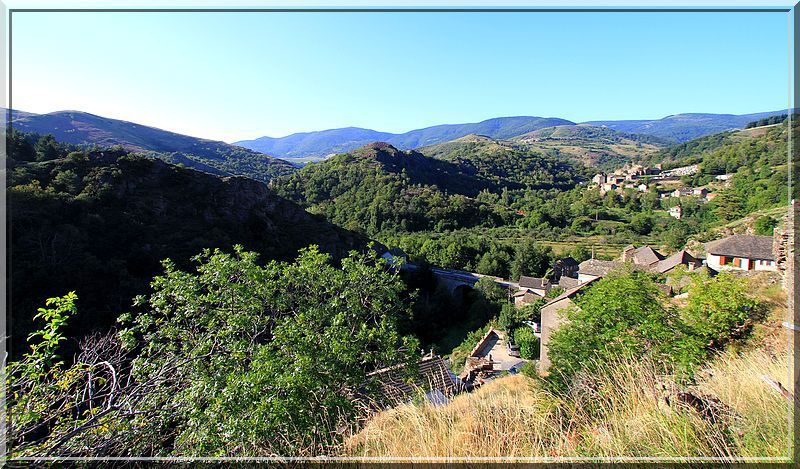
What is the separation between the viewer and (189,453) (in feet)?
9.01

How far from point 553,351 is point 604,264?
19.0m

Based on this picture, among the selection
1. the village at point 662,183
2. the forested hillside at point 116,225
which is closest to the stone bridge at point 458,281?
the forested hillside at point 116,225

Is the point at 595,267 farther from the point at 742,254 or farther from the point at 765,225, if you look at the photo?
the point at 765,225

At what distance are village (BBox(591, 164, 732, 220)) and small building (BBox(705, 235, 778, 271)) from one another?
29485 millimetres

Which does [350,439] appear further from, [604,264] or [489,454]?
[604,264]

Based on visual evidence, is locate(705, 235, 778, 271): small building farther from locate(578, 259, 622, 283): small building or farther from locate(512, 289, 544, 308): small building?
locate(512, 289, 544, 308): small building

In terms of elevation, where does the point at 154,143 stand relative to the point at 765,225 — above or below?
above

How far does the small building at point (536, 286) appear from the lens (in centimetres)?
2407

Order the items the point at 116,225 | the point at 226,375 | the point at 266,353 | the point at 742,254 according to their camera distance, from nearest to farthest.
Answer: the point at 226,375
the point at 266,353
the point at 116,225
the point at 742,254

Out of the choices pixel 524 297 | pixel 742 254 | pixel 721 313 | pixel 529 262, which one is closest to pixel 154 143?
pixel 529 262

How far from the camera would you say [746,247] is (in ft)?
57.5

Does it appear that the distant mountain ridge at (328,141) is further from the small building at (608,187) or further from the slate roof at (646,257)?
the slate roof at (646,257)

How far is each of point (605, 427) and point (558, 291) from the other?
21.6m

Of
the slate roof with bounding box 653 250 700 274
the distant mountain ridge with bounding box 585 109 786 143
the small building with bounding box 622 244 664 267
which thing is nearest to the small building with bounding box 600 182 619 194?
the small building with bounding box 622 244 664 267
